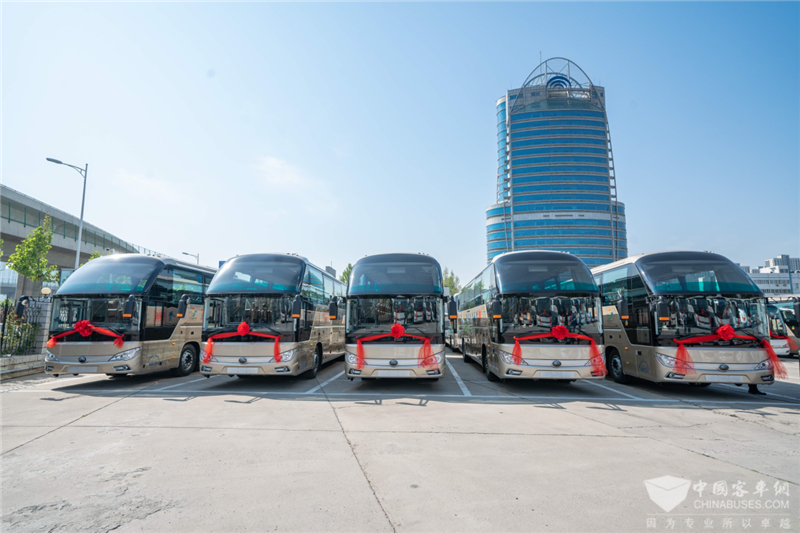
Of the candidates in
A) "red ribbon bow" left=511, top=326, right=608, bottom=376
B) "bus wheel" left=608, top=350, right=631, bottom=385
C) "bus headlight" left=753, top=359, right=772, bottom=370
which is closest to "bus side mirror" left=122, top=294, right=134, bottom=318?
"red ribbon bow" left=511, top=326, right=608, bottom=376

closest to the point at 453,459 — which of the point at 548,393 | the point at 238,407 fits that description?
the point at 238,407

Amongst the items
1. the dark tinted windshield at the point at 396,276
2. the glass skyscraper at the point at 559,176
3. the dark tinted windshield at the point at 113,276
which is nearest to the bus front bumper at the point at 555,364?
the dark tinted windshield at the point at 396,276

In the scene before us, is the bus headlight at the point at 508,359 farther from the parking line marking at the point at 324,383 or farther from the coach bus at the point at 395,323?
the parking line marking at the point at 324,383

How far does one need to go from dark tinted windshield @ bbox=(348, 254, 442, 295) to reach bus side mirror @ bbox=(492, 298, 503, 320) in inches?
57.8

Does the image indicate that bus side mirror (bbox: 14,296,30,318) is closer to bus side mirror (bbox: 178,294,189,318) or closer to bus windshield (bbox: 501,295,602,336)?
bus side mirror (bbox: 178,294,189,318)

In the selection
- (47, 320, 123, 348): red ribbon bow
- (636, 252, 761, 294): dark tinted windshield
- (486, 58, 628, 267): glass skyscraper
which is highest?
(486, 58, 628, 267): glass skyscraper

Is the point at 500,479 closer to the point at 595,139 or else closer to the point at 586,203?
the point at 586,203

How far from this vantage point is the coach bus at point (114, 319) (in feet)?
35.0

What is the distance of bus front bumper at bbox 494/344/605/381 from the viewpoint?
385 inches

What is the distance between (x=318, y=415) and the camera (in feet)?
25.1

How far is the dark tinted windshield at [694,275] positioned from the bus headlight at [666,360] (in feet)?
4.92

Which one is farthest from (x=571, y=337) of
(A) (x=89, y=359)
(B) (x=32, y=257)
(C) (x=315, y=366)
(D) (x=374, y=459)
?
(B) (x=32, y=257)

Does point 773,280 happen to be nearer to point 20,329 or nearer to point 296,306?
point 296,306

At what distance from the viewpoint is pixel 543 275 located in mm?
10703
